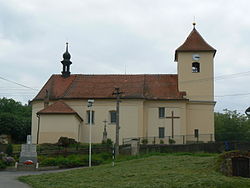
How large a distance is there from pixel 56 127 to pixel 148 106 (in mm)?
10090

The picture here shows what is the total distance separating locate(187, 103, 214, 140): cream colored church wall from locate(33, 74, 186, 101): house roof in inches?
79.4

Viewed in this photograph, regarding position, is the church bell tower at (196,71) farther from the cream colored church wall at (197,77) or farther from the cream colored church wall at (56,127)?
the cream colored church wall at (56,127)

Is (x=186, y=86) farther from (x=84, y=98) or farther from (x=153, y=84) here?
(x=84, y=98)

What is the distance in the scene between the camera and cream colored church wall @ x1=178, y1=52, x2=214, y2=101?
45031mm

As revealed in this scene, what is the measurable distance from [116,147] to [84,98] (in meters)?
12.0

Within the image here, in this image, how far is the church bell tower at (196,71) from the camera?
148ft

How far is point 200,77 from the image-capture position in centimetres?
4531

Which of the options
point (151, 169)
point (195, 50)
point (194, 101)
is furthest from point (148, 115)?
point (151, 169)

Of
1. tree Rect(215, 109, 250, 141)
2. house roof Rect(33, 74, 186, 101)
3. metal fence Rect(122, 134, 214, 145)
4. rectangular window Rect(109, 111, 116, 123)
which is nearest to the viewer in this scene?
metal fence Rect(122, 134, 214, 145)

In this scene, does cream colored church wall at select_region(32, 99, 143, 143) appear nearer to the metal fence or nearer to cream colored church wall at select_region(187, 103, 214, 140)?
the metal fence

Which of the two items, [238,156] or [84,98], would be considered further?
[84,98]

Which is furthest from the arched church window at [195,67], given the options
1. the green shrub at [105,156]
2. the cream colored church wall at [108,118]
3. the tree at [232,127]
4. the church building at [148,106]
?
the tree at [232,127]

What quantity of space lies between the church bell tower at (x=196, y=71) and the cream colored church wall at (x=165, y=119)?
76.8 inches

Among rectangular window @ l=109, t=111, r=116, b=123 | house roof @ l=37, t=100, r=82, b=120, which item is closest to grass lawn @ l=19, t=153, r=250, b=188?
house roof @ l=37, t=100, r=82, b=120
